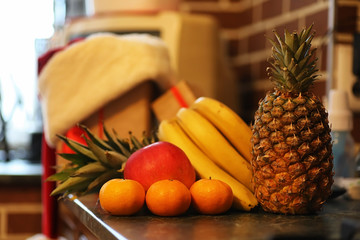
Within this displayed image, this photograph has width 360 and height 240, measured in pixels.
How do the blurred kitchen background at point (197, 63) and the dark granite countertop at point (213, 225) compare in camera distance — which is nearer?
the dark granite countertop at point (213, 225)

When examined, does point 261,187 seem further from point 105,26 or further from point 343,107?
point 105,26

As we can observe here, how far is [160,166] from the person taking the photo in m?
0.86

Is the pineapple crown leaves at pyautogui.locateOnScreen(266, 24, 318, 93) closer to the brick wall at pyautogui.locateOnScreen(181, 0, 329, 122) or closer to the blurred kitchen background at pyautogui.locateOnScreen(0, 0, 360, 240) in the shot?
the blurred kitchen background at pyautogui.locateOnScreen(0, 0, 360, 240)

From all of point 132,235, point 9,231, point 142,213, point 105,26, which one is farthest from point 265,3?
point 132,235

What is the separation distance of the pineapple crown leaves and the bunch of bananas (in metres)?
0.16

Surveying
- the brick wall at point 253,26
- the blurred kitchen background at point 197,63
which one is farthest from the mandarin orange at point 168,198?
the brick wall at point 253,26

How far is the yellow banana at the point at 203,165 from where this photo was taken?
86 cm

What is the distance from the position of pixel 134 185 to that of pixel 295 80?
28 cm

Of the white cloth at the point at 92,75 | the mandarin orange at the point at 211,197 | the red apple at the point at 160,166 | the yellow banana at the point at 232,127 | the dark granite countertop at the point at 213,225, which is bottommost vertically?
the dark granite countertop at the point at 213,225

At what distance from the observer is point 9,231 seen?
7.09 ft

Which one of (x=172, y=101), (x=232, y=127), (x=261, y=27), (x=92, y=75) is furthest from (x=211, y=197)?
(x=261, y=27)

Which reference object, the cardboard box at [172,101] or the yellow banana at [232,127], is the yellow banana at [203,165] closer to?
the yellow banana at [232,127]

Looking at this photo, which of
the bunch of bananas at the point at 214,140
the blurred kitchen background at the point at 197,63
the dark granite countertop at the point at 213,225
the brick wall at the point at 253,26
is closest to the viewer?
the dark granite countertop at the point at 213,225

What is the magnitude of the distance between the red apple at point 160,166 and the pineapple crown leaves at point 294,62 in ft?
0.63
